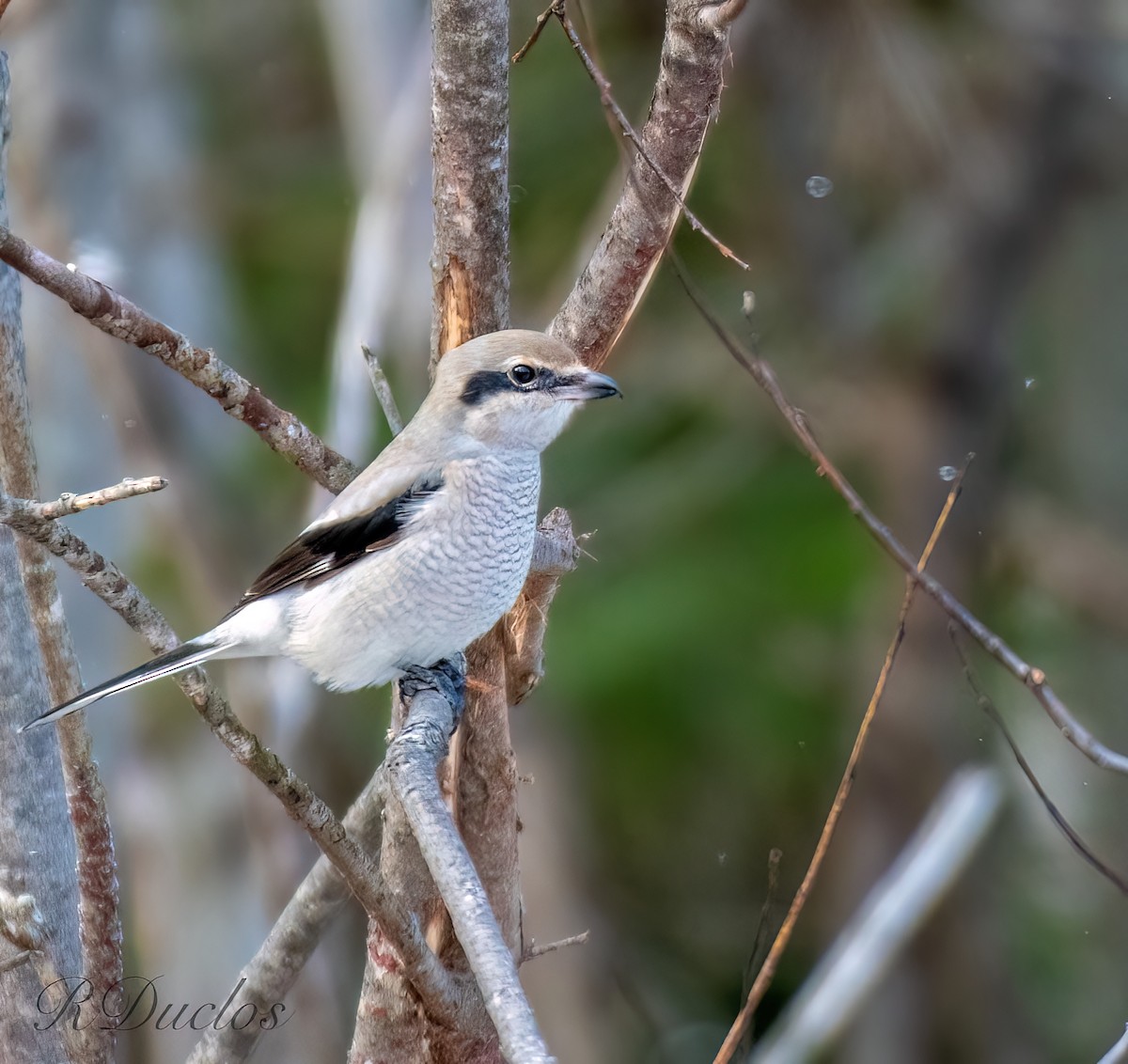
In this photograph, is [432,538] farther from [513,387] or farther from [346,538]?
[513,387]

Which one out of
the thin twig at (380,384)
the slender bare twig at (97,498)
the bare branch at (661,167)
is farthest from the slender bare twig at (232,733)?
the bare branch at (661,167)

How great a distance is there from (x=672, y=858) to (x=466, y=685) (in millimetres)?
4237

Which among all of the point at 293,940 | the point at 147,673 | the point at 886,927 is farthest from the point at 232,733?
the point at 886,927

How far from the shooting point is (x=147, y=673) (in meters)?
2.54

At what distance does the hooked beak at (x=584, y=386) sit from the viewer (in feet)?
9.96

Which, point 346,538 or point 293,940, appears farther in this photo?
point 346,538

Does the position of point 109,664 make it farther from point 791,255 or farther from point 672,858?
point 791,255

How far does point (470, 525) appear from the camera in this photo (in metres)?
2.94

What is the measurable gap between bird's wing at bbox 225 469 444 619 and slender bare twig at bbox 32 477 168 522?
1.33 m

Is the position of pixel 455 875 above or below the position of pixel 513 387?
below

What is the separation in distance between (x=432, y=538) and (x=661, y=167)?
0.92 metres

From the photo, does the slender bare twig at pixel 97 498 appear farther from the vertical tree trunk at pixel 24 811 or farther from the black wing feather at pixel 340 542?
the black wing feather at pixel 340 542

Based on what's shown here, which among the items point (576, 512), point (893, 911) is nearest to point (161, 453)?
point (576, 512)

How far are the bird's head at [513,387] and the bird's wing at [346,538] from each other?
16cm
